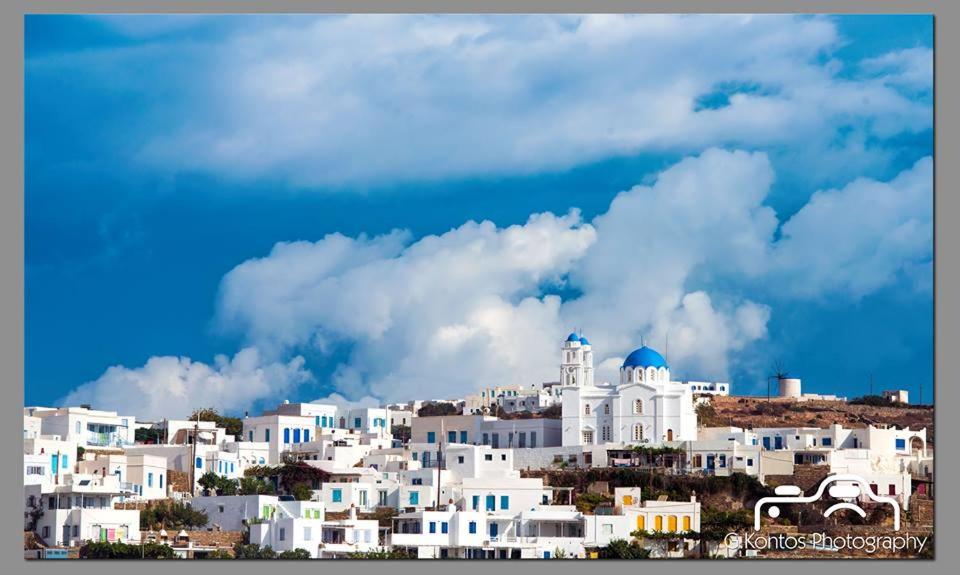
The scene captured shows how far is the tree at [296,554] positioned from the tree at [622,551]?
674 centimetres

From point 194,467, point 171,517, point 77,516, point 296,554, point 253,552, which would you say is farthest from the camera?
point 194,467

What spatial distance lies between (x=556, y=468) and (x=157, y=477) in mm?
11371

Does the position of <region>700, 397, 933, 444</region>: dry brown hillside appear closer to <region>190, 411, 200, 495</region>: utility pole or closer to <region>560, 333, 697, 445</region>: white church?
<region>560, 333, 697, 445</region>: white church

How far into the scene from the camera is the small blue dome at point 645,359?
6303 centimetres

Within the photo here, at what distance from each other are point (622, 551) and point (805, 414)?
2495 cm

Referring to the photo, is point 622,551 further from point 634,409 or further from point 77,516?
point 634,409

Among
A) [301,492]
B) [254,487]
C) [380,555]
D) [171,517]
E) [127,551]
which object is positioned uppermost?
[254,487]

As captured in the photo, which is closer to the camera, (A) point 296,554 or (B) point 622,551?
(A) point 296,554

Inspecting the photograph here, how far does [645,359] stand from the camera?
63.2 metres

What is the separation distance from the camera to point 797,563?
41.8 m

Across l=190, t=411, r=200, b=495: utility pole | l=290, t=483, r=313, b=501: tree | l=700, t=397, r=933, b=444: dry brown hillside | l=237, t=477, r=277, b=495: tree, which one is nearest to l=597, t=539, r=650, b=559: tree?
l=290, t=483, r=313, b=501: tree

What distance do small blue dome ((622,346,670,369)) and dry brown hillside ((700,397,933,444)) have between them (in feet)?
15.4

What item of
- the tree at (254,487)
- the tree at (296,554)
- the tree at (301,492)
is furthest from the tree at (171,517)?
the tree at (296,554)

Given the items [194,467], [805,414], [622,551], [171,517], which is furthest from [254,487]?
[805,414]
